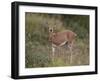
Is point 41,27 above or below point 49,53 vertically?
above

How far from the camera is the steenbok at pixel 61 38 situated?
1362 mm

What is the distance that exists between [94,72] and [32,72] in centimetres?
35

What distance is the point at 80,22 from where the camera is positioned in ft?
4.69

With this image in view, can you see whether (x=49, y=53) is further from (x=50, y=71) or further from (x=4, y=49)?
(x=4, y=49)

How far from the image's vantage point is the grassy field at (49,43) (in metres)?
1.31

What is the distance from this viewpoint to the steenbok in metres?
1.36

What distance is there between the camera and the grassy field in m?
1.31

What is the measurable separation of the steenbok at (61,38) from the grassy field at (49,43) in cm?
2

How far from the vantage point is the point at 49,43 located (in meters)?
1.36

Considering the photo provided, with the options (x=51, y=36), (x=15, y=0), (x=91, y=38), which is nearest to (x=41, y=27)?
(x=51, y=36)

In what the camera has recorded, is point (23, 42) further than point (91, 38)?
No

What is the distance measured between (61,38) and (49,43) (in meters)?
0.07

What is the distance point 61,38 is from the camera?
1.38m

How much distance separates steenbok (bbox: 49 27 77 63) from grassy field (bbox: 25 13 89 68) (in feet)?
0.05
